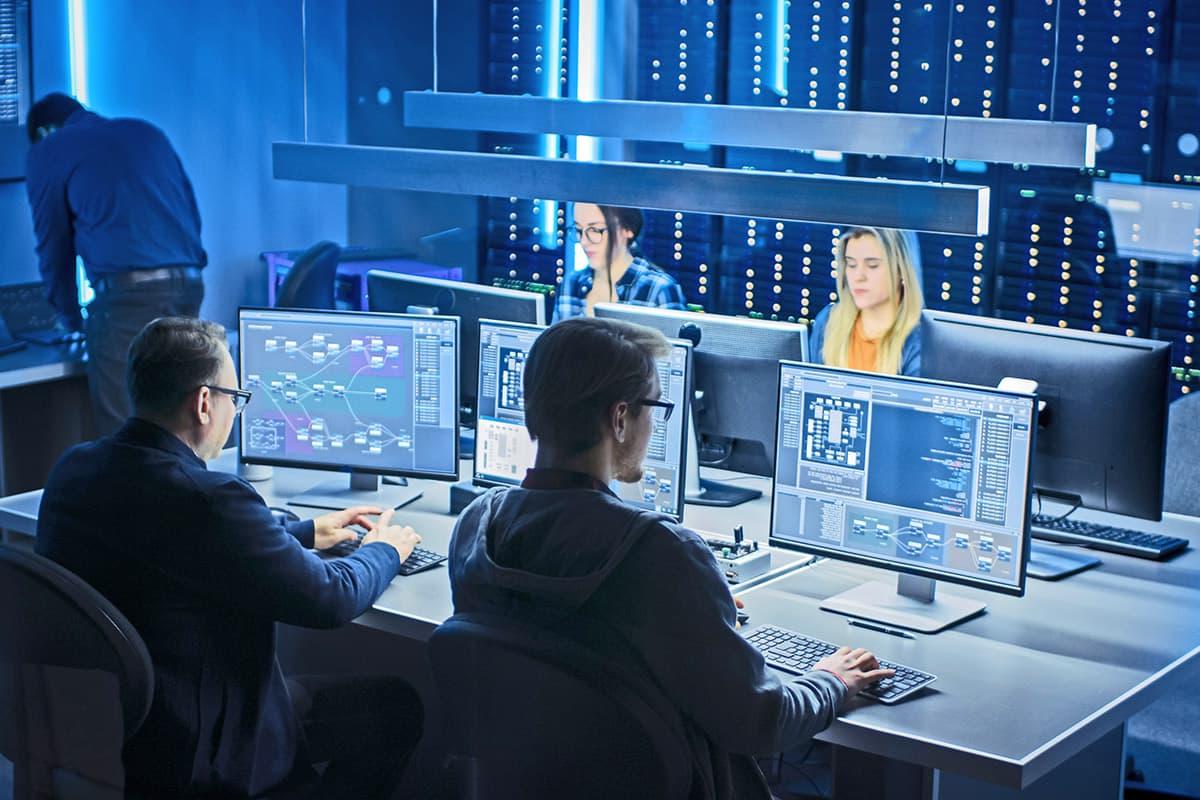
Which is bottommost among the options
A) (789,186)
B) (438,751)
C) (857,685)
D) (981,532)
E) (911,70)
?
(438,751)

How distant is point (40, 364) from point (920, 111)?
2.89 meters

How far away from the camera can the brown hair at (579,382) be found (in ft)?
A: 6.97

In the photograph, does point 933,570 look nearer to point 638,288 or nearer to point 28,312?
point 638,288

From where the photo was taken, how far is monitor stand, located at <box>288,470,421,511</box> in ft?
10.8

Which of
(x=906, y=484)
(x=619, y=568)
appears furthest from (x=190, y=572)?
(x=906, y=484)

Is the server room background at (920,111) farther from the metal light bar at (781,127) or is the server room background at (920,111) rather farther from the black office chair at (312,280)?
the black office chair at (312,280)

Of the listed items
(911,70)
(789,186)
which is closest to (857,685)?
(789,186)

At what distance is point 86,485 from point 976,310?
10.1 ft

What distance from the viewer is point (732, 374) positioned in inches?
129

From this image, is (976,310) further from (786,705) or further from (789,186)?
(786,705)

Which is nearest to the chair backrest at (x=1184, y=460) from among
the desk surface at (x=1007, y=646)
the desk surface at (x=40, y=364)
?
the desk surface at (x=1007, y=646)

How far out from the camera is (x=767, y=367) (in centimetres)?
324

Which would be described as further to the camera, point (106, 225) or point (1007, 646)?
point (106, 225)

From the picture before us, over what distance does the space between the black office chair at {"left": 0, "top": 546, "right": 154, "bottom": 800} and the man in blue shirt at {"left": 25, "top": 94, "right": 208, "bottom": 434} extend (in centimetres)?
269
